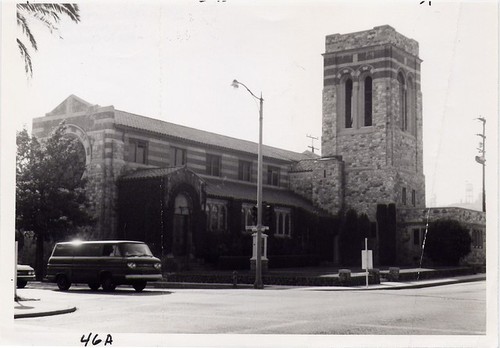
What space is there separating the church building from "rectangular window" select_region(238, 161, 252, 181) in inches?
2.7

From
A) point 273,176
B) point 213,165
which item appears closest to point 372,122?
point 273,176

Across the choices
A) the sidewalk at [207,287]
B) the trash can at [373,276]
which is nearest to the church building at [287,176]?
the sidewalk at [207,287]

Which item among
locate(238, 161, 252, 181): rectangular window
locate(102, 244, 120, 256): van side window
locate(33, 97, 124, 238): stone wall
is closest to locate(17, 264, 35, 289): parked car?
locate(102, 244, 120, 256): van side window

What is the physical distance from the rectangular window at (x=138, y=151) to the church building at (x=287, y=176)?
0.18 ft

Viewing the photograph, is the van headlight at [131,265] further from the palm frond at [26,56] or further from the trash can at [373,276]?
the trash can at [373,276]

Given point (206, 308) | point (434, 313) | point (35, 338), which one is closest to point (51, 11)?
point (35, 338)

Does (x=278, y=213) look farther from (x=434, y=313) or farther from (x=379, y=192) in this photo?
(x=434, y=313)

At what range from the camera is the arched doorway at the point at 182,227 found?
3675 centimetres

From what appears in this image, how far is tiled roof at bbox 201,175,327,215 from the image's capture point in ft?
132

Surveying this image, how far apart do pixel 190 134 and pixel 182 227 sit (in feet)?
17.5

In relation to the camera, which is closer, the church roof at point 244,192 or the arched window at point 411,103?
the church roof at point 244,192

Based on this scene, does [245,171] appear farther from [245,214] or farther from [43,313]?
[43,313]

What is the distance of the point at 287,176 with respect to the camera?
43.8 m

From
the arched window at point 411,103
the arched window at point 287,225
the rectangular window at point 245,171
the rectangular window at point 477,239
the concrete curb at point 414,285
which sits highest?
the arched window at point 411,103
